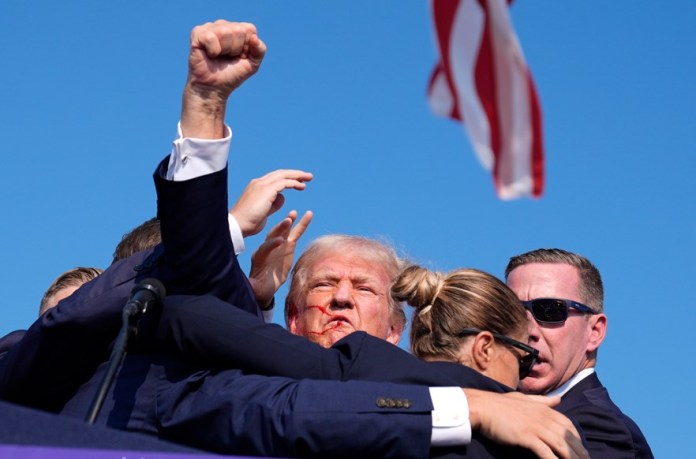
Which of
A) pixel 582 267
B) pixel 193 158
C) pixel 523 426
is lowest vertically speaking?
pixel 523 426

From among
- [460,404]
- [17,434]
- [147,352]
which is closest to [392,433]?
[460,404]

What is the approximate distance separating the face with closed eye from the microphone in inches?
75.0

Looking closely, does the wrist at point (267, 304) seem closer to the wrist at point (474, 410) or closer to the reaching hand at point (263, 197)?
the reaching hand at point (263, 197)

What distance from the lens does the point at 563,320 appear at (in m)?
5.65

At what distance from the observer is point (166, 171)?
3.47m

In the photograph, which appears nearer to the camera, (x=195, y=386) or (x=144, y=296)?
(x=144, y=296)

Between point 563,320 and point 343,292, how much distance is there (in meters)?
1.29

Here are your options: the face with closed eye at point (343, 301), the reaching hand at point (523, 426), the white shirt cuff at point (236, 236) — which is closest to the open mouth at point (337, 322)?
the face with closed eye at point (343, 301)

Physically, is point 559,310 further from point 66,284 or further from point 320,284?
point 66,284

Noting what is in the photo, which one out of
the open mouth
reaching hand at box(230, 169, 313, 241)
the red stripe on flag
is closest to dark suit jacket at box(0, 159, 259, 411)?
reaching hand at box(230, 169, 313, 241)

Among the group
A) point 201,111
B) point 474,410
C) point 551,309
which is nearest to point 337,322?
point 551,309

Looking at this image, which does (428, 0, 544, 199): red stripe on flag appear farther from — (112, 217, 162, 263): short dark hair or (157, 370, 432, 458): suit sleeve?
(112, 217, 162, 263): short dark hair

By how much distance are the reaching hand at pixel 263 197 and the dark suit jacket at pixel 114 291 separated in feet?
2.28

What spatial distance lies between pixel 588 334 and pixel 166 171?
9.68 feet
